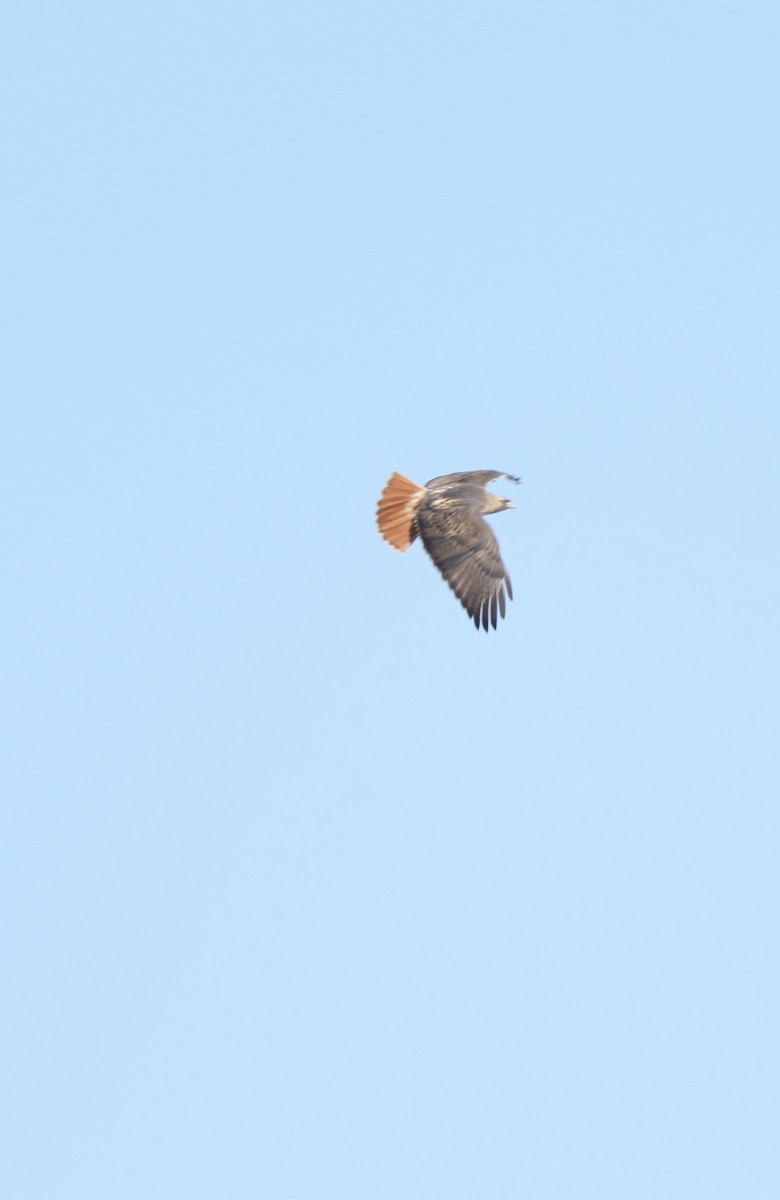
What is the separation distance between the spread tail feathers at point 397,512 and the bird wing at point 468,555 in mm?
307

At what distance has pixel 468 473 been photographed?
40.4 meters

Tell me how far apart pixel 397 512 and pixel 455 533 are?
1.09 m

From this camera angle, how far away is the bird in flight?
38625 mm

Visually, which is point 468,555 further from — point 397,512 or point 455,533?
point 397,512

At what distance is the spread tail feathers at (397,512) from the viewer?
3934 cm

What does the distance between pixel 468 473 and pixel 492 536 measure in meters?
2.05

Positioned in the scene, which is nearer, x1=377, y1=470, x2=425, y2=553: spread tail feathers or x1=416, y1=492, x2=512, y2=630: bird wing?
x1=416, y1=492, x2=512, y2=630: bird wing

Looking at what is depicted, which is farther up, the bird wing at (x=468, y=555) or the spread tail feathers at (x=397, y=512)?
the spread tail feathers at (x=397, y=512)

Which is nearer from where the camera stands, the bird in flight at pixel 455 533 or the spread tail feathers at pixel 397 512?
the bird in flight at pixel 455 533

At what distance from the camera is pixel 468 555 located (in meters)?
38.7

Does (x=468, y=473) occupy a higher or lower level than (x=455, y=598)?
higher

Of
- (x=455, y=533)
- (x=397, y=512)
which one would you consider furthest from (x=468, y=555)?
(x=397, y=512)

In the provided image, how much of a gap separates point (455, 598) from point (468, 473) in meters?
2.51

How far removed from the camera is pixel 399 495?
1549 inches
